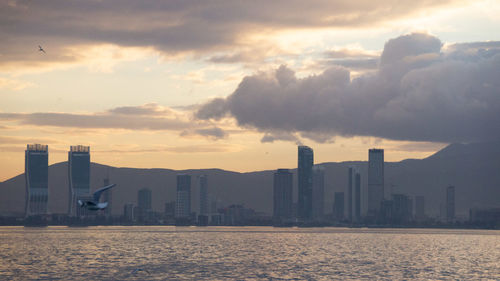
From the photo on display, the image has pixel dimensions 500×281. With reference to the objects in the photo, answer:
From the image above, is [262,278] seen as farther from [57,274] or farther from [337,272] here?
[57,274]

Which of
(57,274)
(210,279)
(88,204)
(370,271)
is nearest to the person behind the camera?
(88,204)

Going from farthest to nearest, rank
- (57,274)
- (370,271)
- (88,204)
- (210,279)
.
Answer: (370,271), (57,274), (210,279), (88,204)

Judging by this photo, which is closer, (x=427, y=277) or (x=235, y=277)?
(x=235, y=277)

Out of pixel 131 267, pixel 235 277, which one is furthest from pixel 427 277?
pixel 131 267

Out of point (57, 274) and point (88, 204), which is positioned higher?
point (88, 204)

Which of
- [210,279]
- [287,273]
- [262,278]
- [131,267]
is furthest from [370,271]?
[131,267]

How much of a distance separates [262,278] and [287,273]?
1534cm

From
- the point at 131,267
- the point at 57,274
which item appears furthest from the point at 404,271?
the point at 57,274

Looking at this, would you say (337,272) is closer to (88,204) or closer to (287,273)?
(287,273)

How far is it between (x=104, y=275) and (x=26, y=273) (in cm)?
2191

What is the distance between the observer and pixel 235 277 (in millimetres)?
168000

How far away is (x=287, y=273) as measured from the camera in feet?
591

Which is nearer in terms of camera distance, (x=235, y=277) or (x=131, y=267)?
(x=235, y=277)

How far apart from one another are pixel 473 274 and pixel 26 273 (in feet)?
388
